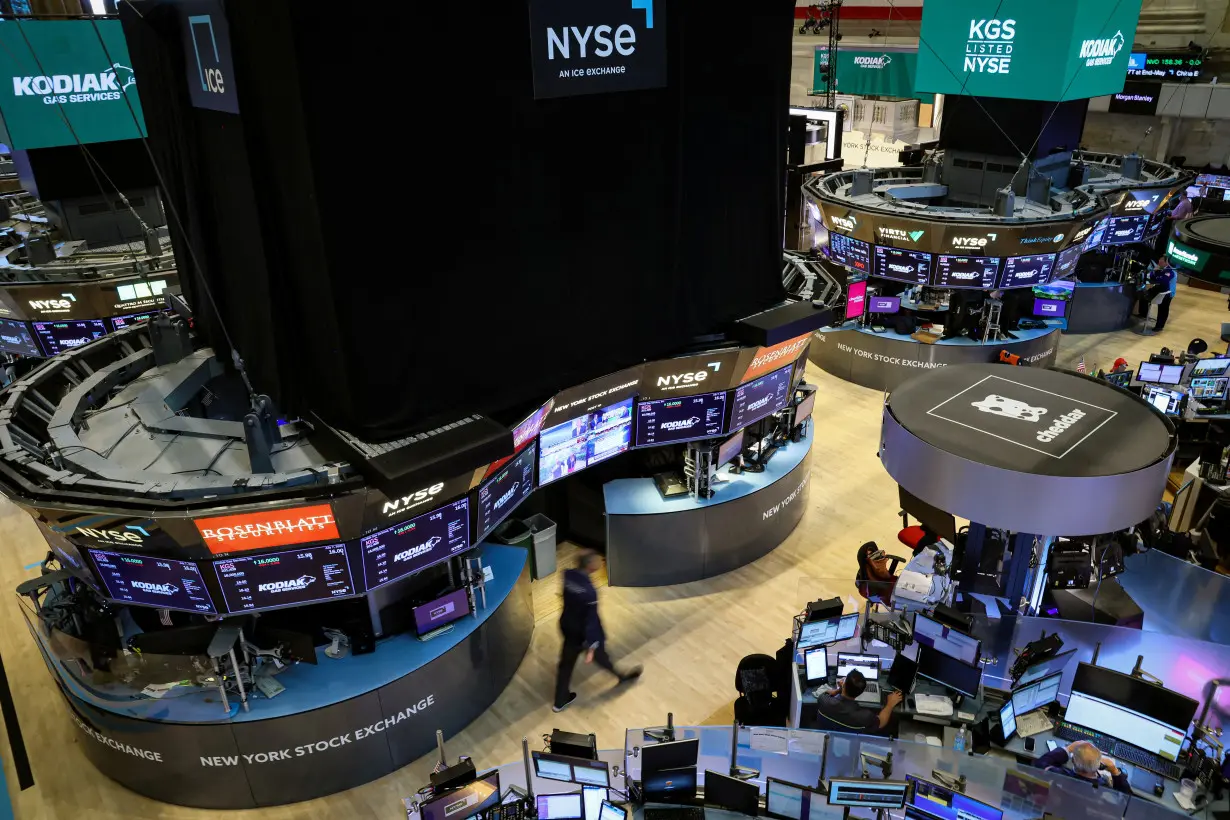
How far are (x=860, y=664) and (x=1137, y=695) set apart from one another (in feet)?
6.85

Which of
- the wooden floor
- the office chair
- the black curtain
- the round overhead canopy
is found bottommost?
the wooden floor

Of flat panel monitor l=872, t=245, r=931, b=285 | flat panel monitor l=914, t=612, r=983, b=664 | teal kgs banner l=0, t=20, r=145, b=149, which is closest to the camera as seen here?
flat panel monitor l=914, t=612, r=983, b=664

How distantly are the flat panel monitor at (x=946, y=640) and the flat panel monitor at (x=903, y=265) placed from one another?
29.8 feet

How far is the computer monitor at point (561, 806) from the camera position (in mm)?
5992

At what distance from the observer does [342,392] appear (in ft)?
22.1

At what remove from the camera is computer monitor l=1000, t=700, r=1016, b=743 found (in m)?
6.62

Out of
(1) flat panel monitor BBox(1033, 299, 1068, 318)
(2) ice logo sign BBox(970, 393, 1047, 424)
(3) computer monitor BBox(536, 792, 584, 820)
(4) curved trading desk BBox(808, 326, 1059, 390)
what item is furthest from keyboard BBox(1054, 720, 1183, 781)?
(1) flat panel monitor BBox(1033, 299, 1068, 318)

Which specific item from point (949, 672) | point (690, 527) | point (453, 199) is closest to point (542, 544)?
point (690, 527)

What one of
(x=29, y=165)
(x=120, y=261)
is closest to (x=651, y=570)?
(x=120, y=261)

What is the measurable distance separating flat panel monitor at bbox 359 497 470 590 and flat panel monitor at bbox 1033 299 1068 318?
1253 centimetres

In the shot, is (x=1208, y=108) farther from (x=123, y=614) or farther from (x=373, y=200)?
(x=123, y=614)

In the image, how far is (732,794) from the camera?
607cm

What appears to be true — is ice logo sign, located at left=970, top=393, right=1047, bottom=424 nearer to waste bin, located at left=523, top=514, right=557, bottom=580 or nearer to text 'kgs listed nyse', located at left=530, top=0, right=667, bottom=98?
text 'kgs listed nyse', located at left=530, top=0, right=667, bottom=98

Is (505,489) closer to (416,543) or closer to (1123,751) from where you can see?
(416,543)
